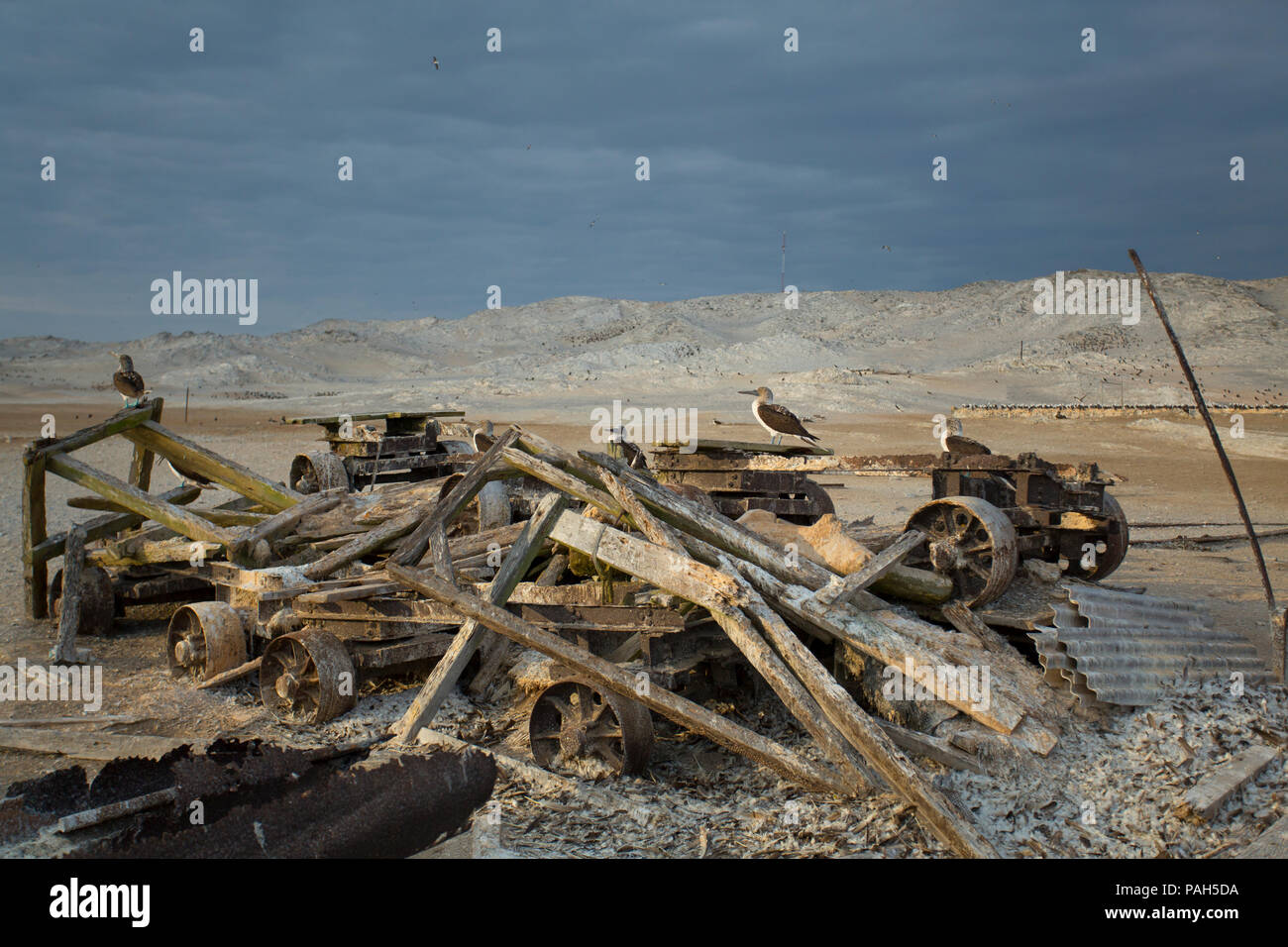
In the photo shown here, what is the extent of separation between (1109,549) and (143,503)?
8.57 m

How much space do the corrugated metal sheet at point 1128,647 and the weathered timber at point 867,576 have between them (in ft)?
3.16

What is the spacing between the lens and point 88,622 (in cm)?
887

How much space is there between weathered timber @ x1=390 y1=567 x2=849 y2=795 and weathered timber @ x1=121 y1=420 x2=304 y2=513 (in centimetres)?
384

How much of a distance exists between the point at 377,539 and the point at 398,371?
66543 mm

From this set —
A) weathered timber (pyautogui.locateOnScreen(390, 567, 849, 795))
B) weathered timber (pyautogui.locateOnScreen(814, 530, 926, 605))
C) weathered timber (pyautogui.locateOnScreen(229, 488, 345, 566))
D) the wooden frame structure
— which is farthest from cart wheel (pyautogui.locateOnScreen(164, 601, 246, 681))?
weathered timber (pyautogui.locateOnScreen(814, 530, 926, 605))

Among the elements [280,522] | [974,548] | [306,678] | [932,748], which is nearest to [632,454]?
[280,522]

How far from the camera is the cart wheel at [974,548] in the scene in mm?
6445

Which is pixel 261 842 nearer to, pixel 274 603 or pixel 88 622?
pixel 274 603

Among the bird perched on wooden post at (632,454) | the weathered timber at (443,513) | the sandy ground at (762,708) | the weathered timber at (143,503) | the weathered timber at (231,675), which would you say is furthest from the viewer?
the bird perched on wooden post at (632,454)

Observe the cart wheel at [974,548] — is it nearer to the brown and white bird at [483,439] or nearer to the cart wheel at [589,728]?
the cart wheel at [589,728]

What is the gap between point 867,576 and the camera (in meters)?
5.85

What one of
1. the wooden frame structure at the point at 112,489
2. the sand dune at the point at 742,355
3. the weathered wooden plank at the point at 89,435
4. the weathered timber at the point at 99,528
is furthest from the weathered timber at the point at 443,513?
the sand dune at the point at 742,355

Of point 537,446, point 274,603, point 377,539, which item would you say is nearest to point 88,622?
point 274,603

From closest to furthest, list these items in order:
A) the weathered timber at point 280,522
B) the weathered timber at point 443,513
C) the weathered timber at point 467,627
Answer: the weathered timber at point 467,627, the weathered timber at point 443,513, the weathered timber at point 280,522
